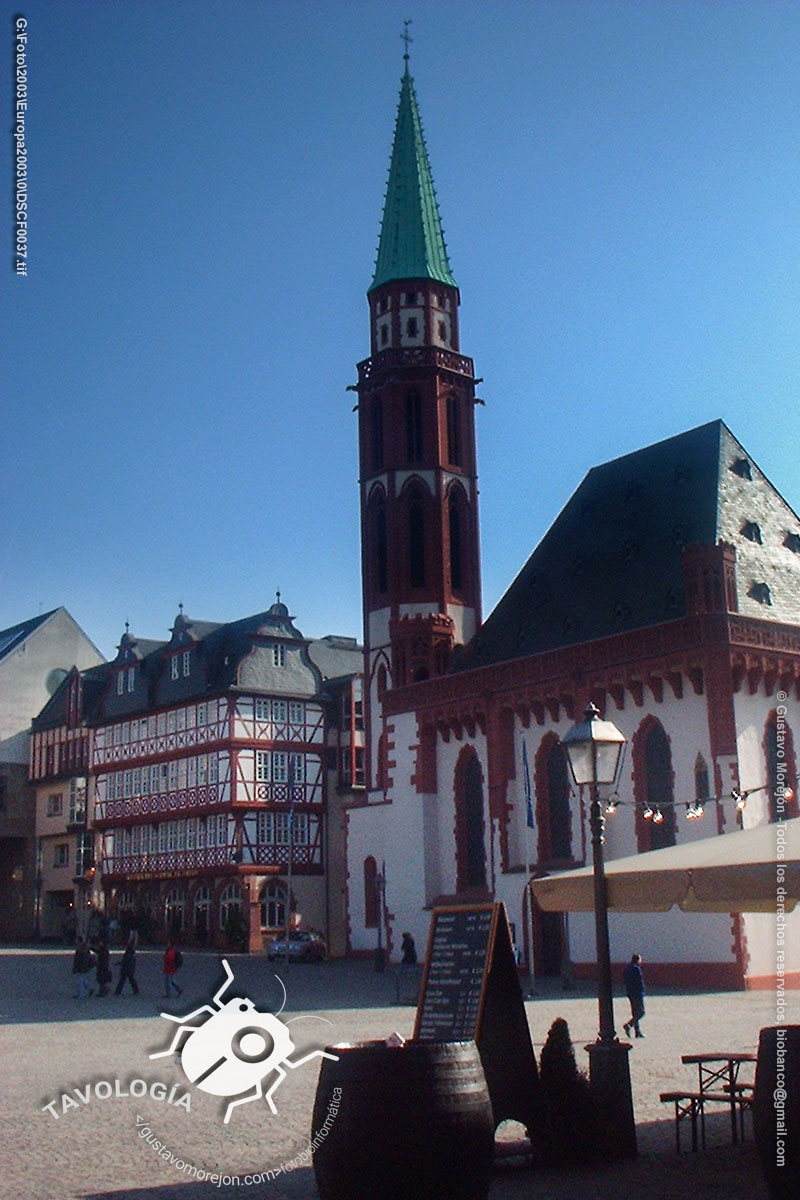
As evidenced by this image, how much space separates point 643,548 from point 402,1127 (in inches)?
1411

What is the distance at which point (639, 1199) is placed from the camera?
31.6 ft

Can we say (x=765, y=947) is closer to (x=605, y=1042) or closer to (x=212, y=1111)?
(x=212, y=1111)

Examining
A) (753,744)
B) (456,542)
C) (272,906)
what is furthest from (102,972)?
(272,906)

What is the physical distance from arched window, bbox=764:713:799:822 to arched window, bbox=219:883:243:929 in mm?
26041

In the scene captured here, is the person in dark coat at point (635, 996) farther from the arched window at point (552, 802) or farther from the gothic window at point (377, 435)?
the gothic window at point (377, 435)

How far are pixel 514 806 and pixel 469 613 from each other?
1031cm

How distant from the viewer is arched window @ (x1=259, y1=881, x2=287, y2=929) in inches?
2199

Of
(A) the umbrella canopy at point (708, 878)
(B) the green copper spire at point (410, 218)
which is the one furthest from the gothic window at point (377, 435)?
(A) the umbrella canopy at point (708, 878)

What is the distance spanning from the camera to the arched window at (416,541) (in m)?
50.9

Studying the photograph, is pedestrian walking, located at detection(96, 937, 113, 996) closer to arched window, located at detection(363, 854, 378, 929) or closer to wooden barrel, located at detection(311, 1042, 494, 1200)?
arched window, located at detection(363, 854, 378, 929)

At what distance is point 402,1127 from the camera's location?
26.5 feet

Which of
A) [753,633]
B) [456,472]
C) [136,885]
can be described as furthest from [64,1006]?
[136,885]

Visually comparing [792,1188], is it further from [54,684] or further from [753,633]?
[54,684]

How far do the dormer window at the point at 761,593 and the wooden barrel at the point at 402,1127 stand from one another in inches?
1274
